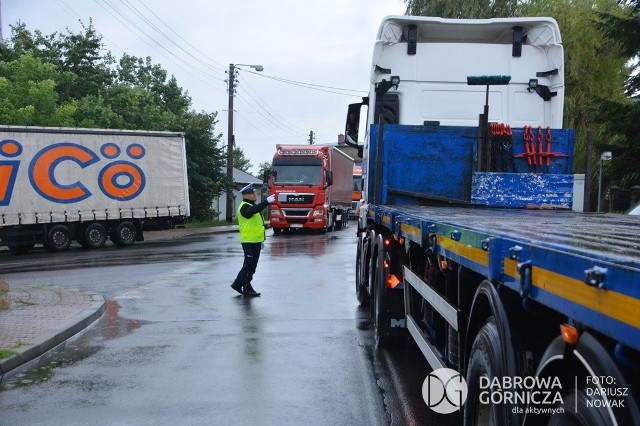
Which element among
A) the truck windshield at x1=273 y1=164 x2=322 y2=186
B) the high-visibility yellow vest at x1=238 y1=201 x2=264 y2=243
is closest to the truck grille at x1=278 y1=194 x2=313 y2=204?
the truck windshield at x1=273 y1=164 x2=322 y2=186

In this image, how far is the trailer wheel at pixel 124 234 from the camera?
25.0m

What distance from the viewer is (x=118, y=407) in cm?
587

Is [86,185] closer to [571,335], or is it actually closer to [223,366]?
[223,366]

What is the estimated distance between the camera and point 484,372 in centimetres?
354

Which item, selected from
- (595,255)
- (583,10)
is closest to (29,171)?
(583,10)

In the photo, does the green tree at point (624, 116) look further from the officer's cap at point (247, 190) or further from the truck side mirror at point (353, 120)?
the officer's cap at point (247, 190)

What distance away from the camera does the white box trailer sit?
72.4 feet

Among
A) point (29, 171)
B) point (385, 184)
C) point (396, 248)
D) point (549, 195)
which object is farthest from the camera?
point (29, 171)

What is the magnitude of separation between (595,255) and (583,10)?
88.8 feet

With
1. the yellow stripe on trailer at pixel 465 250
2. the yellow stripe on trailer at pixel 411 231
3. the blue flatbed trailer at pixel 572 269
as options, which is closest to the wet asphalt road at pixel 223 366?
the yellow stripe on trailer at pixel 411 231

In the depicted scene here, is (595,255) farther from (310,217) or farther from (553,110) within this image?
(310,217)

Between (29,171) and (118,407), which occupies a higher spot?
(29,171)

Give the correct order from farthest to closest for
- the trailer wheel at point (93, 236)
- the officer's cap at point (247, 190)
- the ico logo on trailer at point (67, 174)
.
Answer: the trailer wheel at point (93, 236)
the ico logo on trailer at point (67, 174)
the officer's cap at point (247, 190)

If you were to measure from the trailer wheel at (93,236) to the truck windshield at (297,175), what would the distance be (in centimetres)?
819
